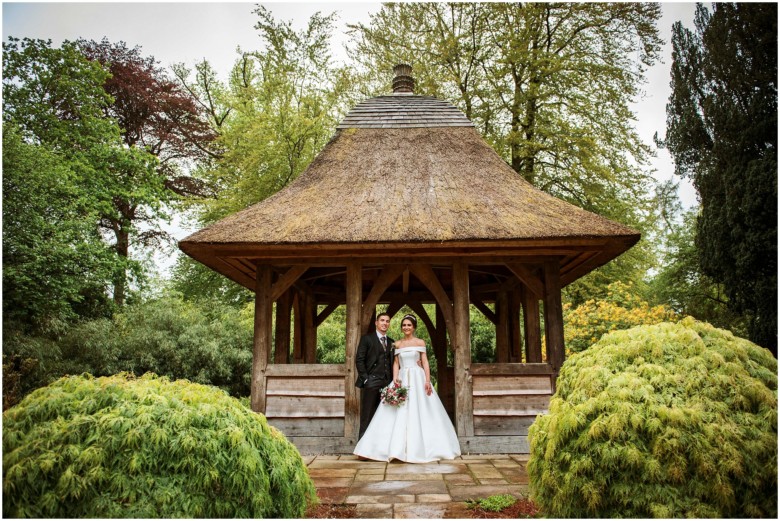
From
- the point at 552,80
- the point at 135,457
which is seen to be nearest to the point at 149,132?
the point at 552,80

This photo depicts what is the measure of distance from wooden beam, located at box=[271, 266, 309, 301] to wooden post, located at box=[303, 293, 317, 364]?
132 inches

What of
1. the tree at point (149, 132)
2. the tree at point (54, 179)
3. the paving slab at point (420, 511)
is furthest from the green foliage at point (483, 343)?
the paving slab at point (420, 511)

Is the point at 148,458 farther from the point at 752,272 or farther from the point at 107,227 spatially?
the point at 107,227

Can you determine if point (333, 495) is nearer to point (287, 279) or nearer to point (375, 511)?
point (375, 511)

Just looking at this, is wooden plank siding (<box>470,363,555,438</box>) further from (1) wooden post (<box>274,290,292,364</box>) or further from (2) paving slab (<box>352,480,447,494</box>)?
(1) wooden post (<box>274,290,292,364</box>)

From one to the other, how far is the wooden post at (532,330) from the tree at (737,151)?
4.10 meters

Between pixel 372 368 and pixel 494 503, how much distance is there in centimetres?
248

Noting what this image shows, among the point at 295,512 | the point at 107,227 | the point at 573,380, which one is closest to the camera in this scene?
the point at 295,512

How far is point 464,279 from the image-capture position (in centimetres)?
644

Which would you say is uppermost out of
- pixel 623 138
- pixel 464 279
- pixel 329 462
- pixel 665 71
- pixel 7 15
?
pixel 665 71

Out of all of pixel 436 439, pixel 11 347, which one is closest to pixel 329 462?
pixel 436 439

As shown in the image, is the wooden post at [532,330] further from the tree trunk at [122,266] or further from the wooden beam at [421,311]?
the tree trunk at [122,266]

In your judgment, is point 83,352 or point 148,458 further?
point 83,352

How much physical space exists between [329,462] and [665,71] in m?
12.9
